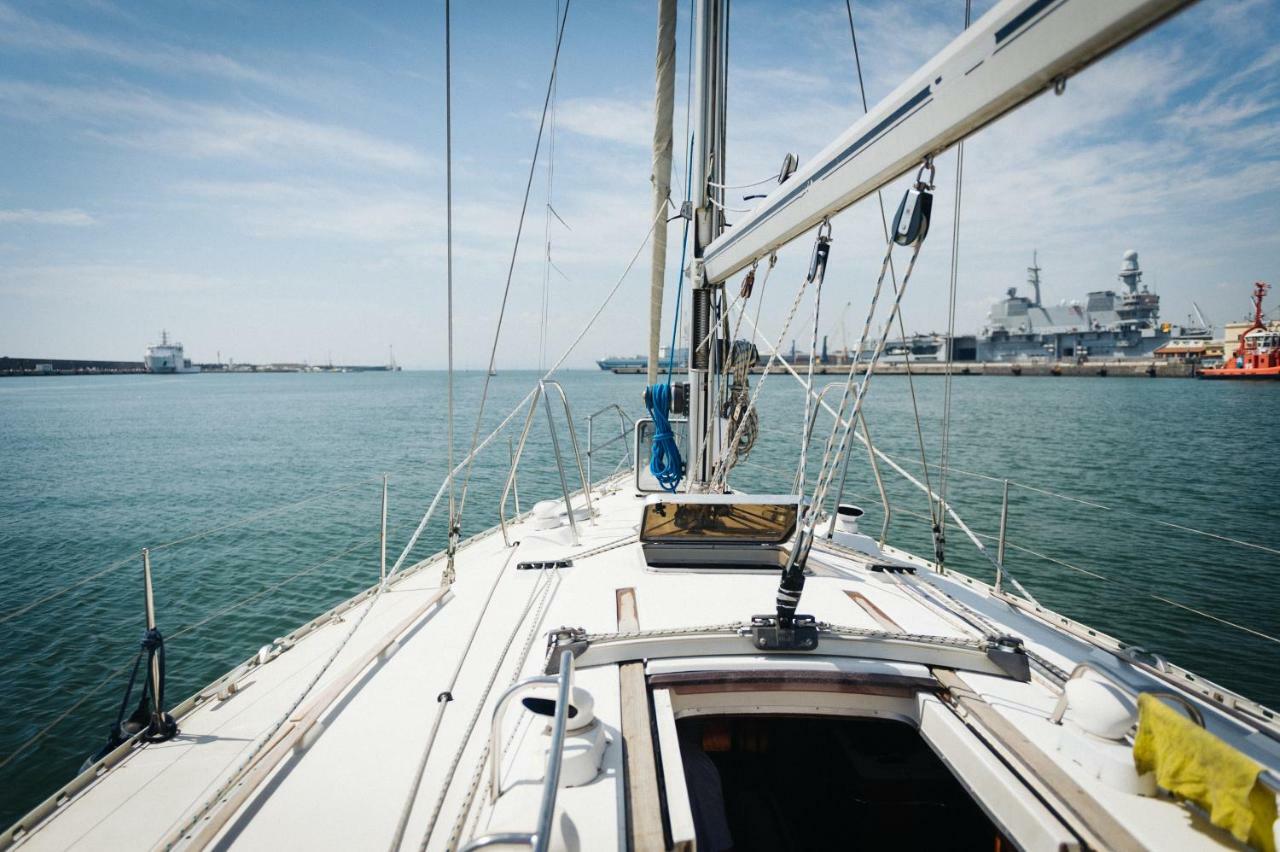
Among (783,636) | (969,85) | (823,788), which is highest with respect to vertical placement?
(969,85)

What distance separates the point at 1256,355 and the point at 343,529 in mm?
68583

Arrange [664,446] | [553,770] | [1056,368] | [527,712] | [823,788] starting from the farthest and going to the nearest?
[1056,368] < [664,446] < [823,788] < [527,712] < [553,770]

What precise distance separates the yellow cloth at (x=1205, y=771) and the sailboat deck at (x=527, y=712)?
108 mm

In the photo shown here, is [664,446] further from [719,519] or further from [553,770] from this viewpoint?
[553,770]

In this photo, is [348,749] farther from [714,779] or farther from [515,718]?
[714,779]

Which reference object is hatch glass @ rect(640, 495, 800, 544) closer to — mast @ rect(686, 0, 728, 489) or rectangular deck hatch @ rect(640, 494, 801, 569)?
rectangular deck hatch @ rect(640, 494, 801, 569)

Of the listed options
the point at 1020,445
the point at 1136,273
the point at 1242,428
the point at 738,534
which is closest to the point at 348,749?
the point at 738,534

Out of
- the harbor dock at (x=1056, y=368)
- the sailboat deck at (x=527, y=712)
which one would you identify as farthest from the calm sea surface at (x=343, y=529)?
the harbor dock at (x=1056, y=368)

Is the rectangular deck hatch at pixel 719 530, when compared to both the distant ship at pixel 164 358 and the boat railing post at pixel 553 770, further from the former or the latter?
the distant ship at pixel 164 358

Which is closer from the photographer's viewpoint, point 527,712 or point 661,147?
point 527,712

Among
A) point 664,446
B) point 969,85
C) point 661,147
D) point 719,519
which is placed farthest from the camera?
point 664,446

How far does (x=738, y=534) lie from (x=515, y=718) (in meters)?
1.98

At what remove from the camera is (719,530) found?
3.86m

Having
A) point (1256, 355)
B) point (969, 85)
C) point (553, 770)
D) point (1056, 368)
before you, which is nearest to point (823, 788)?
point (553, 770)
